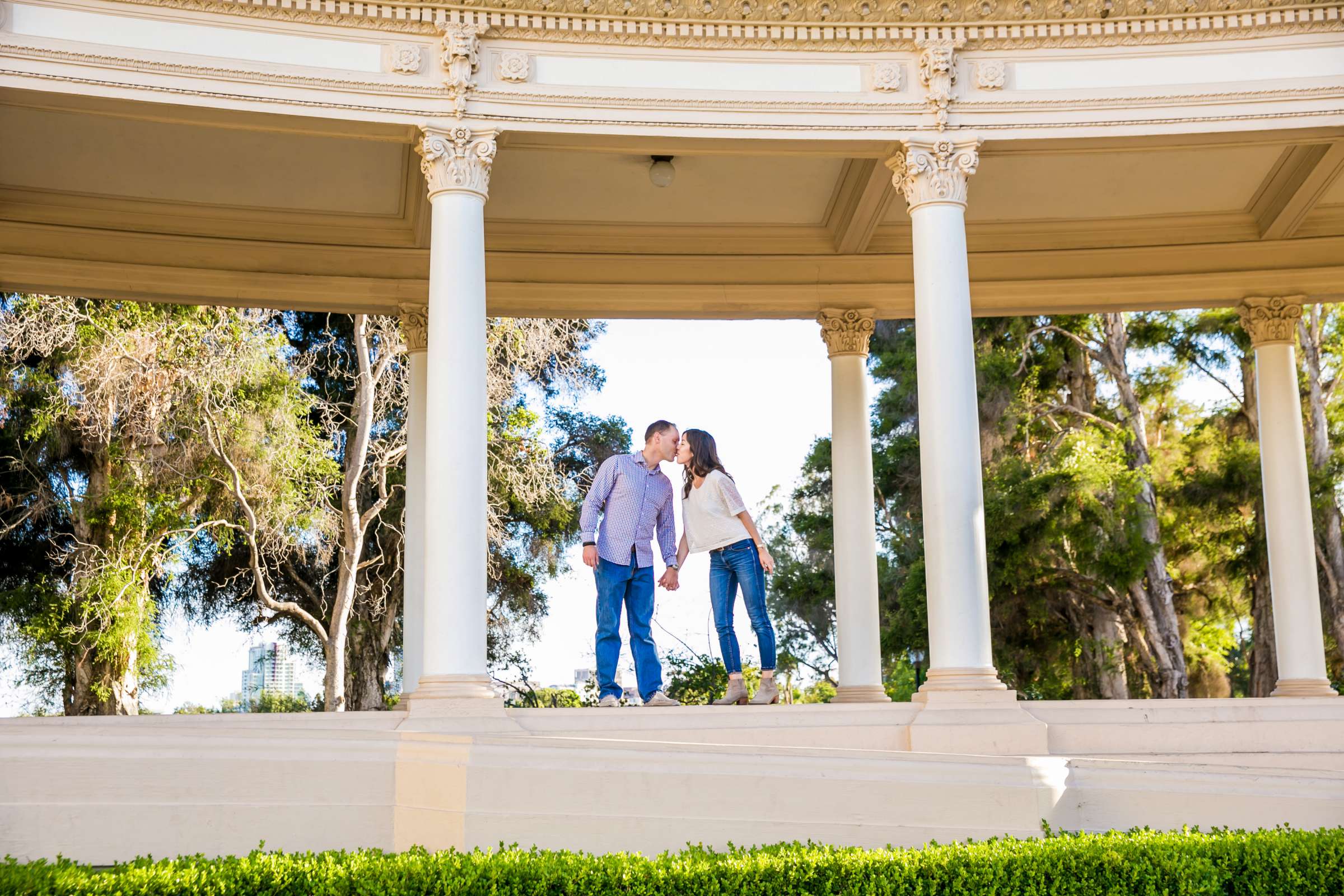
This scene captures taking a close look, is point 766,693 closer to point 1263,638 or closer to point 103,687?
point 103,687

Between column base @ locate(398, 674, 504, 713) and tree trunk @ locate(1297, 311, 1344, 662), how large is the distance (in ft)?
106

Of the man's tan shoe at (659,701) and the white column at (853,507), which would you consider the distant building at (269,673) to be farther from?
the man's tan shoe at (659,701)

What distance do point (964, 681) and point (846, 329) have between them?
10397 mm

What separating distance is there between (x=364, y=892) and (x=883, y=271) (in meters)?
19.0

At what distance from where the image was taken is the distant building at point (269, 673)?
5272cm

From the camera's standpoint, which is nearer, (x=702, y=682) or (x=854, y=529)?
(x=854, y=529)

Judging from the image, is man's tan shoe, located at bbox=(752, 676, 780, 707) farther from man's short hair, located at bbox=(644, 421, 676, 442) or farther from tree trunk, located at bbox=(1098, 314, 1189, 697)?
tree trunk, located at bbox=(1098, 314, 1189, 697)

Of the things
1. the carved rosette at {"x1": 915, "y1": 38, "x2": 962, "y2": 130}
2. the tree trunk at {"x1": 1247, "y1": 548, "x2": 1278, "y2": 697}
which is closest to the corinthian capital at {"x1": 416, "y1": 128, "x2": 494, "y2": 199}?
the carved rosette at {"x1": 915, "y1": 38, "x2": 962, "y2": 130}

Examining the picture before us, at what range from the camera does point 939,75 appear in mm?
21578

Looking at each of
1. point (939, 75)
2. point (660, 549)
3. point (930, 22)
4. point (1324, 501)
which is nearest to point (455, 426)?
point (660, 549)

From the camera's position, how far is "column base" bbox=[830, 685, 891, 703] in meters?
26.2

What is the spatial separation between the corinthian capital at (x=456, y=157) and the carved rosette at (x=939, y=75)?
700 cm

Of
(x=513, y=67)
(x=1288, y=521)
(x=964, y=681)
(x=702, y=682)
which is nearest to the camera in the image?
(x=964, y=681)

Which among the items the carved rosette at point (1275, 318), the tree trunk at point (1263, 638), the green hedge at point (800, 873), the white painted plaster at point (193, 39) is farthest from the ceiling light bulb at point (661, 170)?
the tree trunk at point (1263, 638)
